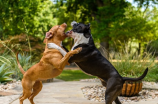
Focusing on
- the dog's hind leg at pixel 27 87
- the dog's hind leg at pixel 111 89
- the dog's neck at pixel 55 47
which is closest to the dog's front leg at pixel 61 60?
the dog's neck at pixel 55 47

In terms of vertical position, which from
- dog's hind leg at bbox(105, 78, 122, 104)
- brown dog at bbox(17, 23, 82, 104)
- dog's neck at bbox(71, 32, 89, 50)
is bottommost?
dog's hind leg at bbox(105, 78, 122, 104)

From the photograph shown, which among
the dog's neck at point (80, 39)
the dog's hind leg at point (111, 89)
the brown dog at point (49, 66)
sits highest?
the dog's neck at point (80, 39)

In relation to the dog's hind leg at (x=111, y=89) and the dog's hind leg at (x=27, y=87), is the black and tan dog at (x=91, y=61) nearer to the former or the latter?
the dog's hind leg at (x=111, y=89)

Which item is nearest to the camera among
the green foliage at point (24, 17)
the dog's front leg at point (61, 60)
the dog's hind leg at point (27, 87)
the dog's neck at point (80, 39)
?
the dog's front leg at point (61, 60)

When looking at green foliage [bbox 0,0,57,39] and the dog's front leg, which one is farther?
green foliage [bbox 0,0,57,39]

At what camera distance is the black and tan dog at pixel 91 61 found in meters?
2.87

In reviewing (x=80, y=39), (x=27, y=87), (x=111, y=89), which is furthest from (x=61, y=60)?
(x=111, y=89)

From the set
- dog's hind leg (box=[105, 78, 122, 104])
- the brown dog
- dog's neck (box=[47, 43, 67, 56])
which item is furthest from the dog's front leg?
dog's hind leg (box=[105, 78, 122, 104])

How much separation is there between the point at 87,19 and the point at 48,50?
13.7 m

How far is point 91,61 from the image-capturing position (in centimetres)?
292

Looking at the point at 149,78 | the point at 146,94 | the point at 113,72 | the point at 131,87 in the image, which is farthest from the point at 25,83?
the point at 149,78

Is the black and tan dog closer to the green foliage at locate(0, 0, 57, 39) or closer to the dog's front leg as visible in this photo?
the dog's front leg

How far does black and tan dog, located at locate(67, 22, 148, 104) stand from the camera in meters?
2.87

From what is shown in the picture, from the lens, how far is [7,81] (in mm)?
6559
